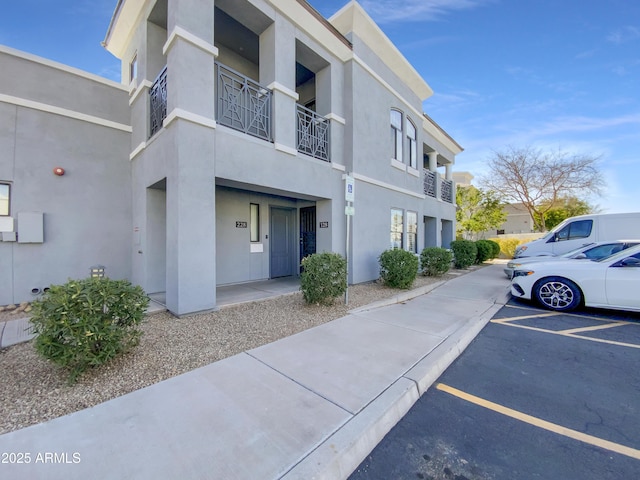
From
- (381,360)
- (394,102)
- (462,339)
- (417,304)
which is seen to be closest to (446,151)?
(394,102)

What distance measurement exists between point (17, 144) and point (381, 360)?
346 inches

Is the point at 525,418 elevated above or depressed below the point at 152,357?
below

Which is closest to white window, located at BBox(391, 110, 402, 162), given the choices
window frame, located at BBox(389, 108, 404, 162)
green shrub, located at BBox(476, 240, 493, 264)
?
window frame, located at BBox(389, 108, 404, 162)

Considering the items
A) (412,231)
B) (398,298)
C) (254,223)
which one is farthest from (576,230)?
(254,223)

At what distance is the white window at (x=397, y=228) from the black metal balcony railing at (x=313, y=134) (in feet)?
13.0

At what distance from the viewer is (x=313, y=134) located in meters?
→ 7.99

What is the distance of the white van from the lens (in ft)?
30.1

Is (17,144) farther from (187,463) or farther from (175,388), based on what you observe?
(187,463)

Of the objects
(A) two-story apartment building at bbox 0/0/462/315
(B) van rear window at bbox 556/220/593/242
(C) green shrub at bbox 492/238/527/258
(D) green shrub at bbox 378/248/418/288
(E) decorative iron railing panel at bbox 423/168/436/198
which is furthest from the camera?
(C) green shrub at bbox 492/238/527/258

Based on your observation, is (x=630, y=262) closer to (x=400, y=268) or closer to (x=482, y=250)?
(x=400, y=268)

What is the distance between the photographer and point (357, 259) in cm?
872

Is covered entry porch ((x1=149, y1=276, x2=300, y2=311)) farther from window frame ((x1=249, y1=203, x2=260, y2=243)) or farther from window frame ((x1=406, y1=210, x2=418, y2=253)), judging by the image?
window frame ((x1=406, y1=210, x2=418, y2=253))

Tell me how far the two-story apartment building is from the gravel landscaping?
2.52 feet

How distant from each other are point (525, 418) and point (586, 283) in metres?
5.05
